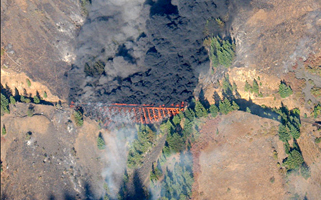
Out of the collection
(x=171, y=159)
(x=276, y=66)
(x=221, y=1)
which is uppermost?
(x=221, y=1)

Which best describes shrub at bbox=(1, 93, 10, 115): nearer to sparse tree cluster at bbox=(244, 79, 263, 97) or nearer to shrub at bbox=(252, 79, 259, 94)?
sparse tree cluster at bbox=(244, 79, 263, 97)

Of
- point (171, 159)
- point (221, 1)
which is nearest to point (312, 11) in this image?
point (221, 1)

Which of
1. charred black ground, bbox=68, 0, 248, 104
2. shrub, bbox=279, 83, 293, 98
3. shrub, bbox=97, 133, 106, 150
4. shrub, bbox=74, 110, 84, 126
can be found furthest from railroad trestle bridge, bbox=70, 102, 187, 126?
→ shrub, bbox=279, 83, 293, 98

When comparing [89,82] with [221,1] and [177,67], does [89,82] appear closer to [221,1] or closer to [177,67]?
[177,67]

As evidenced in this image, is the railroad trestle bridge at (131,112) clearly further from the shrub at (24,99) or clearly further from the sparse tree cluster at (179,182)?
the shrub at (24,99)

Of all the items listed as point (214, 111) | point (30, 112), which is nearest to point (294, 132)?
point (214, 111)
